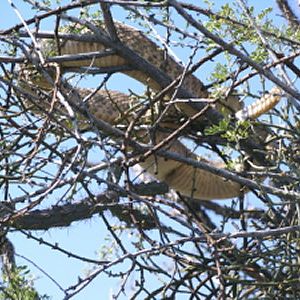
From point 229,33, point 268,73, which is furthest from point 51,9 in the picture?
point 268,73

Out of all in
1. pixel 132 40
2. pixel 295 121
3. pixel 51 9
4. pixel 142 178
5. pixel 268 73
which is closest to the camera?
pixel 268 73

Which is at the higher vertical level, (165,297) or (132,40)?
(132,40)

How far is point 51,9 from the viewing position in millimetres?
3973

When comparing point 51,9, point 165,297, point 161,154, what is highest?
point 51,9

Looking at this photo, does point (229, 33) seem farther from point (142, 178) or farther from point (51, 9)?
point (142, 178)

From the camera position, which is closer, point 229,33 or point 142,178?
point 229,33

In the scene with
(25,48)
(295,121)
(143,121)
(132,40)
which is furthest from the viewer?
(132,40)

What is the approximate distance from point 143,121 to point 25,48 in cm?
142

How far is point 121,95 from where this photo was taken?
243 inches

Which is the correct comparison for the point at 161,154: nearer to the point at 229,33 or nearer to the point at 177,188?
the point at 229,33

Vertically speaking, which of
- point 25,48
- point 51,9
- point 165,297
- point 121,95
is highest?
point 121,95

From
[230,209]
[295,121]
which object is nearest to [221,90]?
[295,121]

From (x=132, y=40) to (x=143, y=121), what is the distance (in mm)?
1052

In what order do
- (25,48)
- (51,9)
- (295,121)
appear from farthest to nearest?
1. (295,121)
2. (51,9)
3. (25,48)
